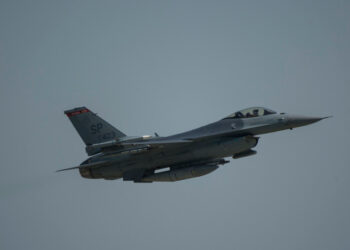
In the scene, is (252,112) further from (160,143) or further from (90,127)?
(90,127)

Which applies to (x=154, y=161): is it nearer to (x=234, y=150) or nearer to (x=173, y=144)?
(x=173, y=144)

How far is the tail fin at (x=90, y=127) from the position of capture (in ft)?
91.4

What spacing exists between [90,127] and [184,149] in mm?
5427

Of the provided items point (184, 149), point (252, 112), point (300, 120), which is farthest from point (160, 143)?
point (300, 120)

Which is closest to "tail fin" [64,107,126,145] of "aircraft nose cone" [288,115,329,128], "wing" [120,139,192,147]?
"wing" [120,139,192,147]

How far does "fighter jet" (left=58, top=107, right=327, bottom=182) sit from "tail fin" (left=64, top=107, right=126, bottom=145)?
55cm

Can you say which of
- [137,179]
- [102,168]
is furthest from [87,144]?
[137,179]

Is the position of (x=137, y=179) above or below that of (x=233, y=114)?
below

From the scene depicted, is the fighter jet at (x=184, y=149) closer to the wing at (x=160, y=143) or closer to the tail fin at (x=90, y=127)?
the wing at (x=160, y=143)

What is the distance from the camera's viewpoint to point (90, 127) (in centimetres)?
2814

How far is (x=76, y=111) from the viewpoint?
93.6 ft

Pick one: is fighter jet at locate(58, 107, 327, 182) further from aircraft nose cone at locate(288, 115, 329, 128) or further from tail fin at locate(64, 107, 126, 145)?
tail fin at locate(64, 107, 126, 145)

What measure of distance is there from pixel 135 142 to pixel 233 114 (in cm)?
495

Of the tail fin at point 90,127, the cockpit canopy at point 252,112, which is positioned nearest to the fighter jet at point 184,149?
the cockpit canopy at point 252,112
